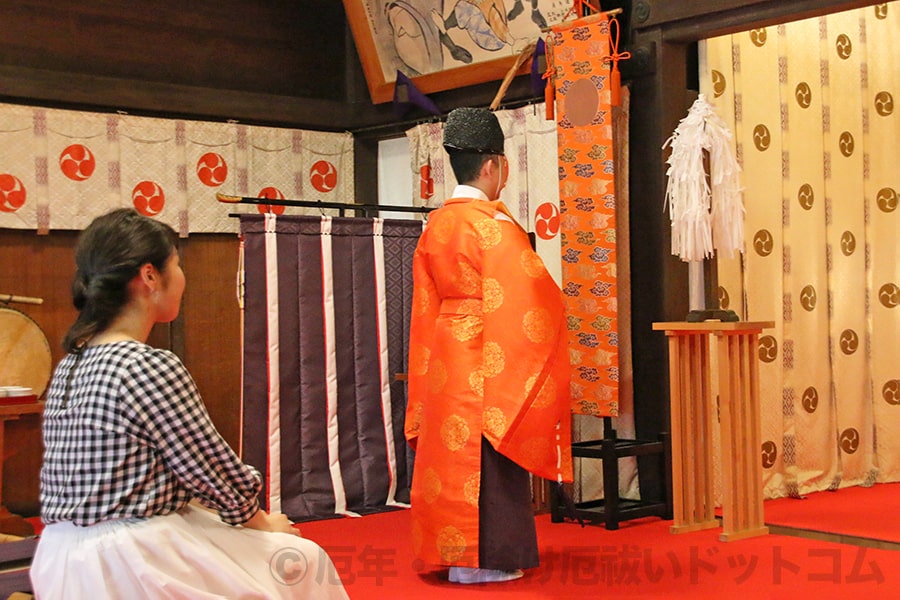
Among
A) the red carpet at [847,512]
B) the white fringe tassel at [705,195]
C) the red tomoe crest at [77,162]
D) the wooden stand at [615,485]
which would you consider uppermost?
the red tomoe crest at [77,162]

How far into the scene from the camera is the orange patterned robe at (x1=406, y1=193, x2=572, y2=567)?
12.1ft

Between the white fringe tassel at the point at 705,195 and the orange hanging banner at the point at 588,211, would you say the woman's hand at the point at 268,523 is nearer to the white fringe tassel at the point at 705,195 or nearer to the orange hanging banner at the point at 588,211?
the white fringe tassel at the point at 705,195

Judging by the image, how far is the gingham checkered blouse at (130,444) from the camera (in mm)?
1966

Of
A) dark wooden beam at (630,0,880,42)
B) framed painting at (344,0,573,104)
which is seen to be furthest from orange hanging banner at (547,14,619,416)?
framed painting at (344,0,573,104)

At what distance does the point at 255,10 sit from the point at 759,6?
310 cm

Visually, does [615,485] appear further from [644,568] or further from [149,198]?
[149,198]

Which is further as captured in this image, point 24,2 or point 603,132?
point 24,2

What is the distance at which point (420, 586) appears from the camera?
3.78 m

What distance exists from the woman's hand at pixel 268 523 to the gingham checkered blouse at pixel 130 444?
0.27 feet

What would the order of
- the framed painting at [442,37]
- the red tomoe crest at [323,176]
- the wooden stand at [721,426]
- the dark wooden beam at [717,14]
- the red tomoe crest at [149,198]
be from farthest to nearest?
the red tomoe crest at [323,176] → the red tomoe crest at [149,198] → the framed painting at [442,37] → the dark wooden beam at [717,14] → the wooden stand at [721,426]

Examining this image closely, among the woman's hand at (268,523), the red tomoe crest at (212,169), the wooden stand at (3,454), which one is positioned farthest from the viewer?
the red tomoe crest at (212,169)

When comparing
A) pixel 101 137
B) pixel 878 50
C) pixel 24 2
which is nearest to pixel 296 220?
pixel 101 137

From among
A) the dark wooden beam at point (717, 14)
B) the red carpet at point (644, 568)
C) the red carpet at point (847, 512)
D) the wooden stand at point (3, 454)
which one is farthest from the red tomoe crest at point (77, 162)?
the red carpet at point (847, 512)

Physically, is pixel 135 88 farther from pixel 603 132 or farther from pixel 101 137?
pixel 603 132
